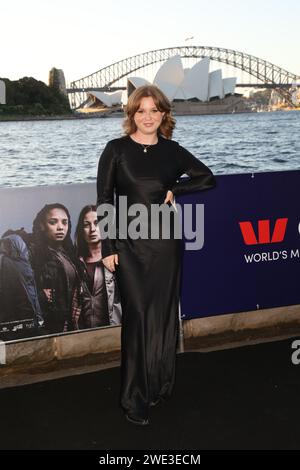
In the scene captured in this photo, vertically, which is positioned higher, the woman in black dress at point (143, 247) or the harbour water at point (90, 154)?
the woman in black dress at point (143, 247)

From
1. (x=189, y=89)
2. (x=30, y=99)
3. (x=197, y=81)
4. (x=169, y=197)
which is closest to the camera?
(x=169, y=197)

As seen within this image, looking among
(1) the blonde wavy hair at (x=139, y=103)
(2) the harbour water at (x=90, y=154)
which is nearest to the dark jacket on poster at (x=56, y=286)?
(1) the blonde wavy hair at (x=139, y=103)

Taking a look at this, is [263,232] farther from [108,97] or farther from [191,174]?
[108,97]

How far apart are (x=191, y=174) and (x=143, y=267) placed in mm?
678

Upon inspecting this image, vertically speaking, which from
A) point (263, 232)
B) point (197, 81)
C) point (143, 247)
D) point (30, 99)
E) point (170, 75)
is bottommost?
point (263, 232)

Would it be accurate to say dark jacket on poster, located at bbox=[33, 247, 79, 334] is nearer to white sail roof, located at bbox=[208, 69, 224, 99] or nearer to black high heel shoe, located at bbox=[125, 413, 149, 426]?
black high heel shoe, located at bbox=[125, 413, 149, 426]

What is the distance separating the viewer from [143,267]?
137 inches

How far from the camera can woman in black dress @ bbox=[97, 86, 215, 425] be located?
3.43m

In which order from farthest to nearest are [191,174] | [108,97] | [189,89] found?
1. [108,97]
2. [189,89]
3. [191,174]

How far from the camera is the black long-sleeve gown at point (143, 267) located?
345 cm

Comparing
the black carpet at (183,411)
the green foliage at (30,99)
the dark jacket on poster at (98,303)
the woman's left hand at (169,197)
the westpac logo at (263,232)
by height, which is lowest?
the black carpet at (183,411)

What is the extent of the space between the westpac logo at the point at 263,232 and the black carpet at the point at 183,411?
908 millimetres

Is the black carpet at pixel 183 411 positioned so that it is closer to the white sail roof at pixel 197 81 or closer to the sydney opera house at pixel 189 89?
the sydney opera house at pixel 189 89

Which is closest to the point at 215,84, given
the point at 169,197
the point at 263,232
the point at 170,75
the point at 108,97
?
the point at 170,75
